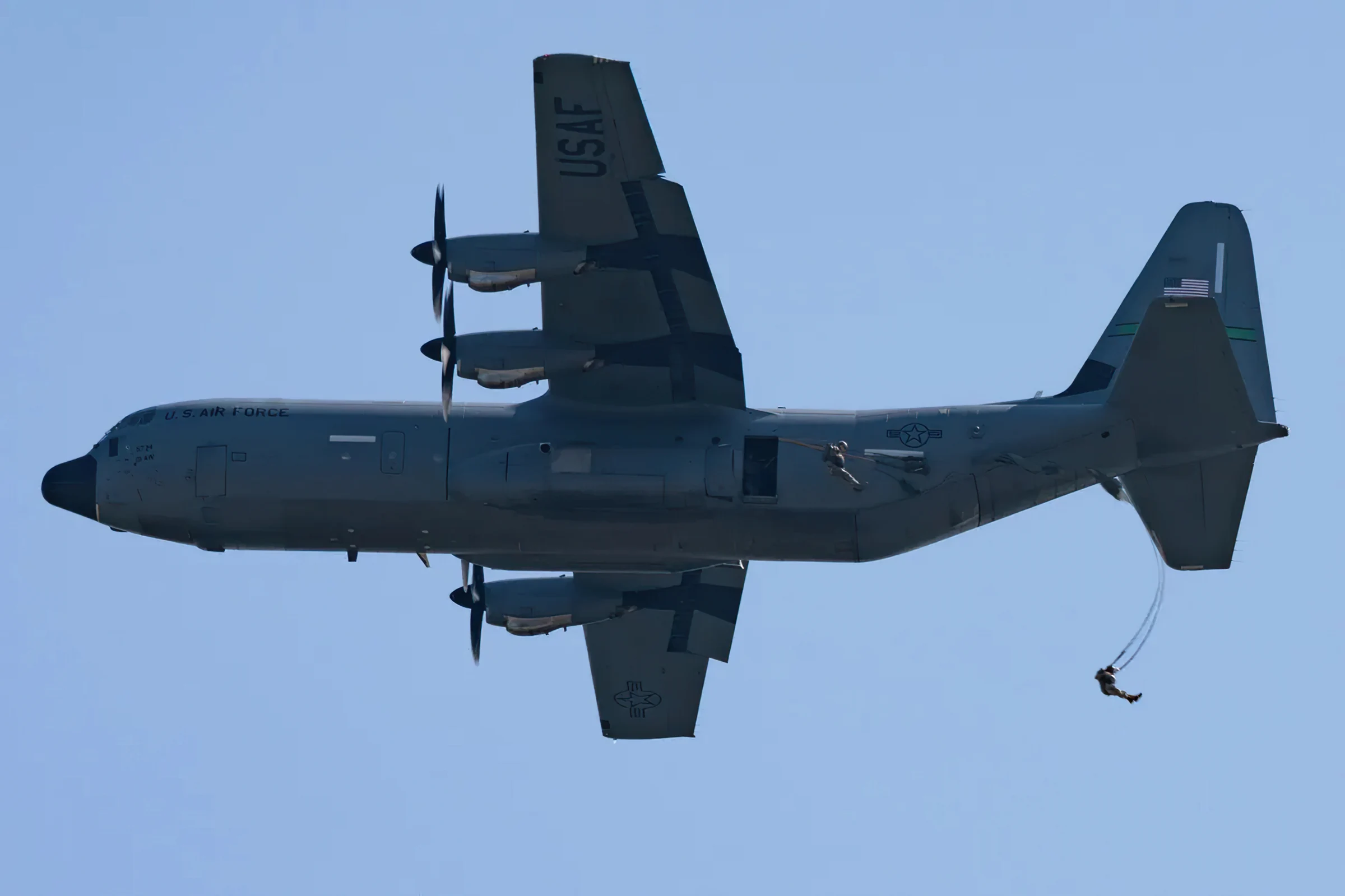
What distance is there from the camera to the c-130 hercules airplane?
1214 inches

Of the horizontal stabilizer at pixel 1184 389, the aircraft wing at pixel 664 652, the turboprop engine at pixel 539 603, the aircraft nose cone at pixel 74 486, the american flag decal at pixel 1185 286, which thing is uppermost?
the american flag decal at pixel 1185 286

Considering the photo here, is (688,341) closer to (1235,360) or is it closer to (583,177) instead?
(583,177)

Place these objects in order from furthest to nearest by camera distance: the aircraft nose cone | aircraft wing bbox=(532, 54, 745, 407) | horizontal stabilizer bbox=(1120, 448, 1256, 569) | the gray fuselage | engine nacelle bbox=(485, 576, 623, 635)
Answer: engine nacelle bbox=(485, 576, 623, 635) < the aircraft nose cone < horizontal stabilizer bbox=(1120, 448, 1256, 569) < the gray fuselage < aircraft wing bbox=(532, 54, 745, 407)

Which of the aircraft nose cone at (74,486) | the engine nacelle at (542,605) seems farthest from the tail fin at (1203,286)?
the aircraft nose cone at (74,486)

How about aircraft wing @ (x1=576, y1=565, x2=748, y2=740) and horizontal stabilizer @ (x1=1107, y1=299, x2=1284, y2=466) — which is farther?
aircraft wing @ (x1=576, y1=565, x2=748, y2=740)

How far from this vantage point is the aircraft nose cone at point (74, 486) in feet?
109

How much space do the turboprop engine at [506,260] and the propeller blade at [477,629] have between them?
23.4ft

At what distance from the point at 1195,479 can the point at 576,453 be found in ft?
30.7

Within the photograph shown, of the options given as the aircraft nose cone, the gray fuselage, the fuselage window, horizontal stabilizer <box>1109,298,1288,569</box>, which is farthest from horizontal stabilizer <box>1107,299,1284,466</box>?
the aircraft nose cone

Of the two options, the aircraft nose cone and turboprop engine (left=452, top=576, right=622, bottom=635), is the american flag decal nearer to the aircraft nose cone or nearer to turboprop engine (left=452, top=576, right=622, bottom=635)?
turboprop engine (left=452, top=576, right=622, bottom=635)

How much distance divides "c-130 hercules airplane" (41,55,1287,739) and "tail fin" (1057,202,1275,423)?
0.22 ft

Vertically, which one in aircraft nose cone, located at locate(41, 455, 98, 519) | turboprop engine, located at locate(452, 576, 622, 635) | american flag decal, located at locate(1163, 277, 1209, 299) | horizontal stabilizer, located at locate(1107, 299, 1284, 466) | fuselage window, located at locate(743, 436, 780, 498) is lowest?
turboprop engine, located at locate(452, 576, 622, 635)

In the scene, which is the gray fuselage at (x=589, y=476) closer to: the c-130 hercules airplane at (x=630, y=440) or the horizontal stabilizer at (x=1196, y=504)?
the c-130 hercules airplane at (x=630, y=440)

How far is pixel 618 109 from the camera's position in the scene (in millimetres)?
30438
